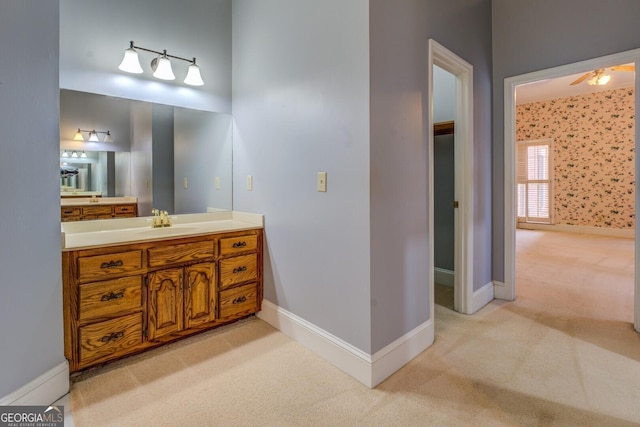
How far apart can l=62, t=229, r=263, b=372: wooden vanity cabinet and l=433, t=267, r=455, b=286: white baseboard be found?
215 centimetres

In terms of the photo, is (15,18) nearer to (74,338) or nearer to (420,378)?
(74,338)

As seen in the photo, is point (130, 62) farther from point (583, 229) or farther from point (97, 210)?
point (583, 229)

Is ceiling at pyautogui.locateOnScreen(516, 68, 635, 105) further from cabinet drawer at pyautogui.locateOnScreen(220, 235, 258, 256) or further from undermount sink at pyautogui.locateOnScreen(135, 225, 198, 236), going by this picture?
undermount sink at pyautogui.locateOnScreen(135, 225, 198, 236)

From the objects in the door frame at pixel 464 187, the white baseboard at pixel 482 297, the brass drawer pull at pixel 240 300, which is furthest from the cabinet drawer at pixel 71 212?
the white baseboard at pixel 482 297

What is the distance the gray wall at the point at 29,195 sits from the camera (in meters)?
1.42

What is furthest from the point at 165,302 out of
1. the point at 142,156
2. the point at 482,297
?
the point at 482,297

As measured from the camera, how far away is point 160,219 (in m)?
2.51

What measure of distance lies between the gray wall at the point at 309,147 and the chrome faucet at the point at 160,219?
63cm

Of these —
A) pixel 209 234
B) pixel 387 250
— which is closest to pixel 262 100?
pixel 209 234

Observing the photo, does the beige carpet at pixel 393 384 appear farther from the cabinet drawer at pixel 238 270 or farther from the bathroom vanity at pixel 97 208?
the bathroom vanity at pixel 97 208

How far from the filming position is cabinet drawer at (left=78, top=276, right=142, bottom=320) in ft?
5.79

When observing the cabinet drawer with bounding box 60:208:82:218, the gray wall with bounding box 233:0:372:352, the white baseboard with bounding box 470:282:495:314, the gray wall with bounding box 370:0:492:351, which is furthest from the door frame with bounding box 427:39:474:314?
the cabinet drawer with bounding box 60:208:82:218

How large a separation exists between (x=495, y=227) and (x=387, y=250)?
1786 millimetres

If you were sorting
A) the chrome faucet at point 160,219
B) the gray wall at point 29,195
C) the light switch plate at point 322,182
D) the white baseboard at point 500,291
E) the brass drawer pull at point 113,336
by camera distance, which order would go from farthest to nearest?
the white baseboard at point 500,291 → the chrome faucet at point 160,219 → the light switch plate at point 322,182 → the brass drawer pull at point 113,336 → the gray wall at point 29,195
